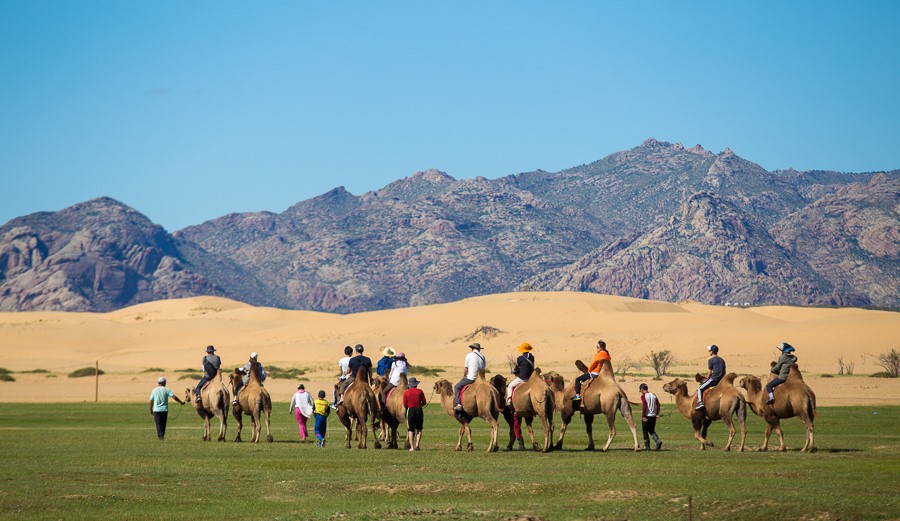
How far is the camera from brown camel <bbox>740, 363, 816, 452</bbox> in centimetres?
2384

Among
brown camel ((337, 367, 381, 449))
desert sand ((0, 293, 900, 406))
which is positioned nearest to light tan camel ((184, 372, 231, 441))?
brown camel ((337, 367, 381, 449))

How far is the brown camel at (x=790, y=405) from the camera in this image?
23.8 metres

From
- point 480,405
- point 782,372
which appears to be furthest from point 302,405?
point 782,372

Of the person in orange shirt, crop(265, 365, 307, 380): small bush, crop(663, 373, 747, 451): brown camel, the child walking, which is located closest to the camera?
crop(663, 373, 747, 451): brown camel

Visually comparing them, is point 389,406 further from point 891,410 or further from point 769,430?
point 891,410

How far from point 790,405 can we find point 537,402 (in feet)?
16.6

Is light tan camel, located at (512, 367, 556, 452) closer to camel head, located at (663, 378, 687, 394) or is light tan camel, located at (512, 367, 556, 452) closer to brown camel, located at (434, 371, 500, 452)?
brown camel, located at (434, 371, 500, 452)

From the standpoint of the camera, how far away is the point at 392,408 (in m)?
26.3

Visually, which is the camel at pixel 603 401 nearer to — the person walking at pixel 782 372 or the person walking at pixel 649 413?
the person walking at pixel 649 413

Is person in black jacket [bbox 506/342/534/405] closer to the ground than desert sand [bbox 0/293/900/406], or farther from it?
closer to the ground

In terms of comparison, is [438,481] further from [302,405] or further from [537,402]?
[302,405]

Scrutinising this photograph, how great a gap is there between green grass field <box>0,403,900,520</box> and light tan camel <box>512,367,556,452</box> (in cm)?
53

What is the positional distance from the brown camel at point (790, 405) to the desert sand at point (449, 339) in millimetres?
21172

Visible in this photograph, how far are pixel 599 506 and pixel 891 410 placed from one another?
2720 centimetres
